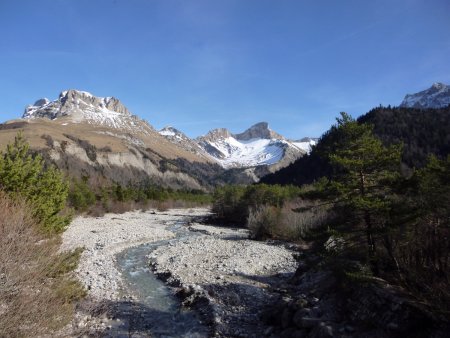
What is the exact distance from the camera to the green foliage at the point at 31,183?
1655 centimetres

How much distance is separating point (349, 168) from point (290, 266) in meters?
13.5

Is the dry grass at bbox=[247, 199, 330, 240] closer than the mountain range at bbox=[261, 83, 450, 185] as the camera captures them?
Yes

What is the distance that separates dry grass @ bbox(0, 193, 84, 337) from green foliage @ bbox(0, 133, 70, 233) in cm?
576

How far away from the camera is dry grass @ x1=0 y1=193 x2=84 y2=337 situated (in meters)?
7.99

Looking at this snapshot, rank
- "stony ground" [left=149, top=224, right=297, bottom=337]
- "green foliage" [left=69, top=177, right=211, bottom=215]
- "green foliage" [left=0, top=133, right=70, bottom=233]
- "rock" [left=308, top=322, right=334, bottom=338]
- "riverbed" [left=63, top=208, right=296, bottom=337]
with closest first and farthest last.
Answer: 1. "rock" [left=308, top=322, right=334, bottom=338]
2. "riverbed" [left=63, top=208, right=296, bottom=337]
3. "stony ground" [left=149, top=224, right=297, bottom=337]
4. "green foliage" [left=0, top=133, right=70, bottom=233]
5. "green foliage" [left=69, top=177, right=211, bottom=215]

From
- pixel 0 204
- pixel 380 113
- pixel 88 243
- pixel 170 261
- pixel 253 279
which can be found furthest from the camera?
pixel 380 113

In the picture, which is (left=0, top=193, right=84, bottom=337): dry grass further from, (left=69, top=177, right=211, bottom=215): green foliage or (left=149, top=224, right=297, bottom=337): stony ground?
(left=69, top=177, right=211, bottom=215): green foliage

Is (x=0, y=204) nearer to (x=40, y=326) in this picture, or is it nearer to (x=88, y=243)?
(x=40, y=326)

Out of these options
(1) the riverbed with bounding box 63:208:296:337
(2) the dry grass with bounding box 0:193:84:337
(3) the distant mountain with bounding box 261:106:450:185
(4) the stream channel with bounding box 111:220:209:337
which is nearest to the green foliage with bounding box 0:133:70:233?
(1) the riverbed with bounding box 63:208:296:337

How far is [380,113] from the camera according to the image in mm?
127188

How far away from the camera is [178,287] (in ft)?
68.4

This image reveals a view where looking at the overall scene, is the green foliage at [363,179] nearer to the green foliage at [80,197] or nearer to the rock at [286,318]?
the rock at [286,318]

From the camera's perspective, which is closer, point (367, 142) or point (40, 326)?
point (40, 326)

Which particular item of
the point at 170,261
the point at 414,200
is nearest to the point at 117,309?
the point at 170,261
